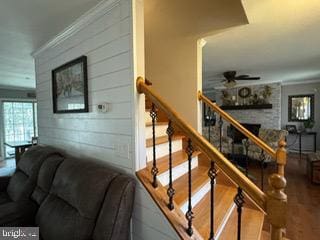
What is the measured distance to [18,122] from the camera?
24.2 ft

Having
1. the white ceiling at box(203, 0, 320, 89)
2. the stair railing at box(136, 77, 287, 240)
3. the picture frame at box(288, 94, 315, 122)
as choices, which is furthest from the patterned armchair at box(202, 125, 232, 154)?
the stair railing at box(136, 77, 287, 240)

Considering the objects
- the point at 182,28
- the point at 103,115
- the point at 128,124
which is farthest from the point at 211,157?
the point at 182,28

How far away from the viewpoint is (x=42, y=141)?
10.8 ft

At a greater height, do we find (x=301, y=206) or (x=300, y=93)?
(x=300, y=93)

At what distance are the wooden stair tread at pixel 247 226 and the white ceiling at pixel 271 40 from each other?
6.68ft

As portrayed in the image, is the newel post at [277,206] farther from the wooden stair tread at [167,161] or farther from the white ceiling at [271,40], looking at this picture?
the white ceiling at [271,40]

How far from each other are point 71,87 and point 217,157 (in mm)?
1887

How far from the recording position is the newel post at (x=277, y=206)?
0.89 m

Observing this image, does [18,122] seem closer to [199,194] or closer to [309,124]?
[199,194]

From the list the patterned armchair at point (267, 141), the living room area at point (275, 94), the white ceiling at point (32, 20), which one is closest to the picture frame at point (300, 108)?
the living room area at point (275, 94)

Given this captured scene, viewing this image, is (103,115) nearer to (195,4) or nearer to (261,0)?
(195,4)

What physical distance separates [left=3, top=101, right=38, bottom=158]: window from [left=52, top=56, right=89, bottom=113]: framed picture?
5774 millimetres

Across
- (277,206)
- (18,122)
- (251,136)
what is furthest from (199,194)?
(18,122)

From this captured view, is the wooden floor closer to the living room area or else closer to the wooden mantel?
the living room area
